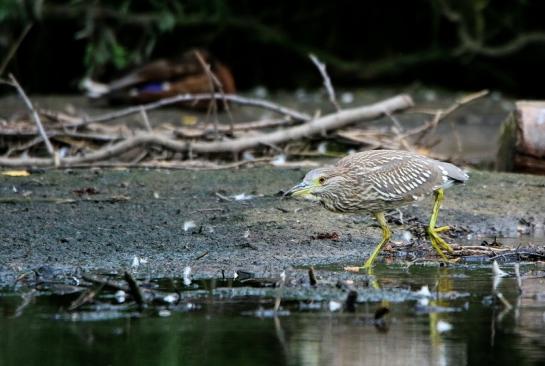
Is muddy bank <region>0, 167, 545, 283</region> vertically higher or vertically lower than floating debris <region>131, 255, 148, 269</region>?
higher

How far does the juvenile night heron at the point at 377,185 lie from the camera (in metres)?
8.72

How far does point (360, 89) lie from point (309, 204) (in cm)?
1080

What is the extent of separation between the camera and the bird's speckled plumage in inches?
344

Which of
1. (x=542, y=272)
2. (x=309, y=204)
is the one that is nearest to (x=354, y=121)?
(x=309, y=204)

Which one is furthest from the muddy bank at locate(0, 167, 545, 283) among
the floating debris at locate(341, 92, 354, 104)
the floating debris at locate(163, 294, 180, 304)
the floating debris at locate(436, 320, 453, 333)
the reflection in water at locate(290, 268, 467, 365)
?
the floating debris at locate(341, 92, 354, 104)

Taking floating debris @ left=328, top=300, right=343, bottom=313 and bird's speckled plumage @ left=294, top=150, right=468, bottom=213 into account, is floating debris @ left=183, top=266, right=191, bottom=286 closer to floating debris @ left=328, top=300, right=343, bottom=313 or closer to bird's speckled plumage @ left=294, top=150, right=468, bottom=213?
floating debris @ left=328, top=300, right=343, bottom=313

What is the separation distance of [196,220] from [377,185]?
169cm

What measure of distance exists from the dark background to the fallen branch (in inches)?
239

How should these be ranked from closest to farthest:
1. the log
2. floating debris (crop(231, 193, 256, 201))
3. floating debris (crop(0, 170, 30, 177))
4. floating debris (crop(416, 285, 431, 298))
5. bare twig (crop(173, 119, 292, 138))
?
floating debris (crop(416, 285, 431, 298))
floating debris (crop(231, 193, 256, 201))
floating debris (crop(0, 170, 30, 177))
the log
bare twig (crop(173, 119, 292, 138))

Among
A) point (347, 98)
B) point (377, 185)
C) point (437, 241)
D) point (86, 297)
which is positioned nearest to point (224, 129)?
point (377, 185)

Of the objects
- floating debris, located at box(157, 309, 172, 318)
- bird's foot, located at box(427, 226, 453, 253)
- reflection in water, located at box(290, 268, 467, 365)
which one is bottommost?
reflection in water, located at box(290, 268, 467, 365)

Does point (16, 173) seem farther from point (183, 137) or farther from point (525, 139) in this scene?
point (525, 139)

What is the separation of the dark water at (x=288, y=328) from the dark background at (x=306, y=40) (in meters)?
11.0

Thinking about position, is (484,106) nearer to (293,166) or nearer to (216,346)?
(293,166)
